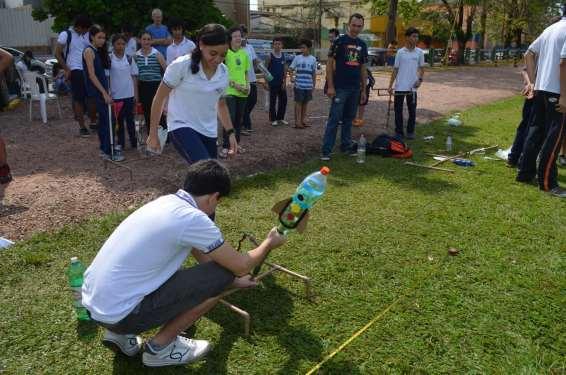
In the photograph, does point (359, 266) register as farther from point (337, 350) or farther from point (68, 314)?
point (68, 314)

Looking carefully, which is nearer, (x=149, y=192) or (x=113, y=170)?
(x=149, y=192)

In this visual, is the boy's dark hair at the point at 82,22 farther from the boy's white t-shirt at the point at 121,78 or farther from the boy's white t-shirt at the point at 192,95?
the boy's white t-shirt at the point at 192,95

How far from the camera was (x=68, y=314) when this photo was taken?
3.44 m

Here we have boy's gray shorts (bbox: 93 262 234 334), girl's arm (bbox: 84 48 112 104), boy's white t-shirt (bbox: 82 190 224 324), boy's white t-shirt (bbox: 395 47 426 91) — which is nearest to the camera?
boy's white t-shirt (bbox: 82 190 224 324)

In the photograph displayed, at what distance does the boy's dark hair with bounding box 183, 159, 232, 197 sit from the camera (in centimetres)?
268

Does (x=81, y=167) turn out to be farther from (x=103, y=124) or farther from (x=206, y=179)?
(x=206, y=179)

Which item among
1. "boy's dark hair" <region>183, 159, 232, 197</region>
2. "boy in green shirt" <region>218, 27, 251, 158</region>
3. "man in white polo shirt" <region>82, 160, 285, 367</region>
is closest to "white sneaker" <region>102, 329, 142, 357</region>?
"man in white polo shirt" <region>82, 160, 285, 367</region>

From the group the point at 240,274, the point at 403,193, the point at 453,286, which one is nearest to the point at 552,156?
the point at 403,193

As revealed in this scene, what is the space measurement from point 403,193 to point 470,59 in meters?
39.3

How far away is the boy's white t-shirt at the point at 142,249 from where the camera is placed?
98.0 inches

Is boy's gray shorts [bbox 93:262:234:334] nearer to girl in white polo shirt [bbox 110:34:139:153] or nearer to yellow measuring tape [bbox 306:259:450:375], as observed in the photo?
yellow measuring tape [bbox 306:259:450:375]

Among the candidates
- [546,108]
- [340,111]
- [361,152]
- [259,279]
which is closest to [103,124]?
[340,111]

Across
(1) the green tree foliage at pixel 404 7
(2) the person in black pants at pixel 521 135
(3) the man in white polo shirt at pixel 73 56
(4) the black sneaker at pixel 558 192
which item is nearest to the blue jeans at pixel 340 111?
(2) the person in black pants at pixel 521 135

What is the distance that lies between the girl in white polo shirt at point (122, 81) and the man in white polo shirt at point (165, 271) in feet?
16.6
